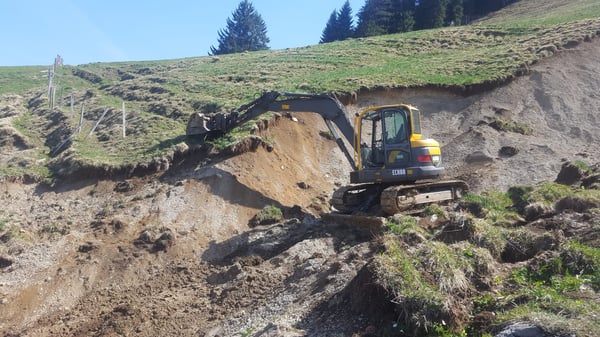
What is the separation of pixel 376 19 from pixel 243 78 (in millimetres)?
33705

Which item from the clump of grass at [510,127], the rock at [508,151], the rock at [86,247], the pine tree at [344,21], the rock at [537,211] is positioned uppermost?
the pine tree at [344,21]

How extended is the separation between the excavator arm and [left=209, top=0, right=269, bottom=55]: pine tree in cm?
5460

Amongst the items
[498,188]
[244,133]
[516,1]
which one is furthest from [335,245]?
[516,1]

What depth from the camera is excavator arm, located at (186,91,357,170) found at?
14.6m

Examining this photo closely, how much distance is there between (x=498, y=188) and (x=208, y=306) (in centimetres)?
1078

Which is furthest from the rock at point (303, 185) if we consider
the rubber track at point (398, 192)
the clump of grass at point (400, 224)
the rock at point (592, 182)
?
the rock at point (592, 182)

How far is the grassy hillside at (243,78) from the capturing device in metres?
18.8

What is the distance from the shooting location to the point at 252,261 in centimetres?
1121

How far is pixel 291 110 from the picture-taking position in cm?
1502

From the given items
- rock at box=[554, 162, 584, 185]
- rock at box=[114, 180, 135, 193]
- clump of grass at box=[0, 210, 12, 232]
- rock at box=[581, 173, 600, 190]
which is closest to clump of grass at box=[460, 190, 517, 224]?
rock at box=[581, 173, 600, 190]

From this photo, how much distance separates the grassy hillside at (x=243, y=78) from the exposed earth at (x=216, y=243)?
232cm

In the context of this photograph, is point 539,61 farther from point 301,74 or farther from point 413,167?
point 413,167

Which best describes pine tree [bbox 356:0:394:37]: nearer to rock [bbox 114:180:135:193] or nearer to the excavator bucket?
the excavator bucket

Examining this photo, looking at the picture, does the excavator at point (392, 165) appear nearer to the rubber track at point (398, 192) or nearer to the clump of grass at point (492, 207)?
the rubber track at point (398, 192)
